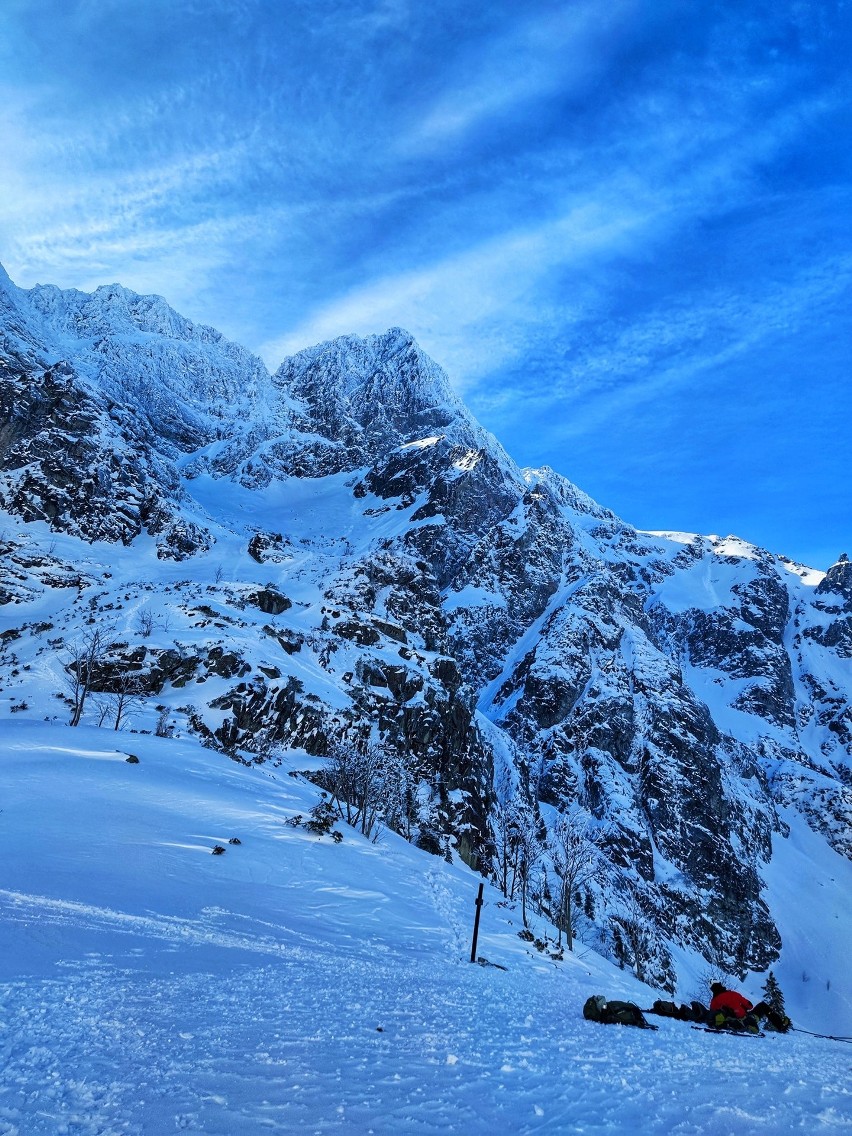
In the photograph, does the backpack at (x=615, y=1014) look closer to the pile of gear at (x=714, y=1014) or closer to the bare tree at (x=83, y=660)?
the pile of gear at (x=714, y=1014)

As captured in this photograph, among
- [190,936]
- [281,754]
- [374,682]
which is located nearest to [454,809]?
[374,682]

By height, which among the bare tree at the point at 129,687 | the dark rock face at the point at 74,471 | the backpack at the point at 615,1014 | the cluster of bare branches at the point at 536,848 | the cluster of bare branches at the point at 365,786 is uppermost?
the dark rock face at the point at 74,471

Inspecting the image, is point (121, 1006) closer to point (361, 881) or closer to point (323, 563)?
point (361, 881)

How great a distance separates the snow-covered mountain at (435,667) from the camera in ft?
200

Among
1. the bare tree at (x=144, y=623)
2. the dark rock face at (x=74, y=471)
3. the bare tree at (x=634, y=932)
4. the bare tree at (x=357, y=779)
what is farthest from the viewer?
the dark rock face at (x=74, y=471)

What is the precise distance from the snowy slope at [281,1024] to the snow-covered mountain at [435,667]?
3227 cm

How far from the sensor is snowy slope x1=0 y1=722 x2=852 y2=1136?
16.6ft

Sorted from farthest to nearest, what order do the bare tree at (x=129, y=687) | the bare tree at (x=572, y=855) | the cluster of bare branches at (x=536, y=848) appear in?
the cluster of bare branches at (x=536, y=848), the bare tree at (x=129, y=687), the bare tree at (x=572, y=855)

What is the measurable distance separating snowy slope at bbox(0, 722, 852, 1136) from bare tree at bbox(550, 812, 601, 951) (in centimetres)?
3096

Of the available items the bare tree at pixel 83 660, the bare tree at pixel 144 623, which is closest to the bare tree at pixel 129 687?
the bare tree at pixel 83 660

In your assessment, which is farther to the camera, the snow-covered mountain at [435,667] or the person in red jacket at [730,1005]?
the snow-covered mountain at [435,667]

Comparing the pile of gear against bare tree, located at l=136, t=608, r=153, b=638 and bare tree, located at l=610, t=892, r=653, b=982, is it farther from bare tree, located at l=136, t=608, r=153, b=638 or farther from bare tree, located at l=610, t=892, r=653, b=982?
bare tree, located at l=610, t=892, r=653, b=982

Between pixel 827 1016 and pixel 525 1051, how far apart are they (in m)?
128

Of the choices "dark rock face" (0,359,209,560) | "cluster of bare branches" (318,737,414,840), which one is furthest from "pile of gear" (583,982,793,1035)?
"dark rock face" (0,359,209,560)
